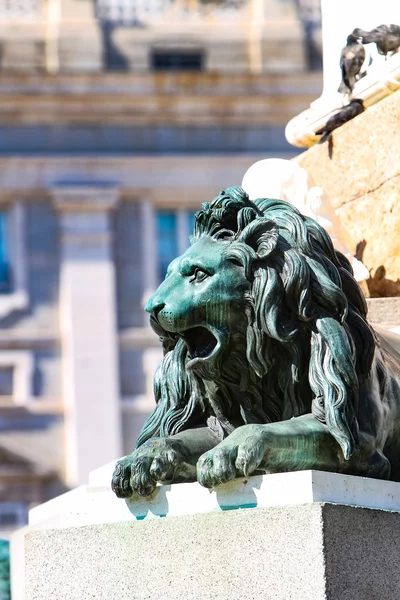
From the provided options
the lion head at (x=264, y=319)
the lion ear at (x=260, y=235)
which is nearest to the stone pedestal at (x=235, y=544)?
the lion head at (x=264, y=319)

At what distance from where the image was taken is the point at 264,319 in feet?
12.6

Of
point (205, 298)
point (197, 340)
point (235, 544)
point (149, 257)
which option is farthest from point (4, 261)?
point (235, 544)

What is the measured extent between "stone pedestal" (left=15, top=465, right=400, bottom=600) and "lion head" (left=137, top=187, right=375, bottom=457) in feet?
0.80

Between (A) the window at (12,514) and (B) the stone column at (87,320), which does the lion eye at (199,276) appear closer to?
(A) the window at (12,514)

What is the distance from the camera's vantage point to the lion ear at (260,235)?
389 cm

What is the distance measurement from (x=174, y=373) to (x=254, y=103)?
95.8 ft

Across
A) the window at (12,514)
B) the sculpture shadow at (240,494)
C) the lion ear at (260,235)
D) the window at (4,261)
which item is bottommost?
the sculpture shadow at (240,494)

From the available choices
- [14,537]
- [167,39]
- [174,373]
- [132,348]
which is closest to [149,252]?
[132,348]

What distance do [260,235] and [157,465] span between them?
51 centimetres

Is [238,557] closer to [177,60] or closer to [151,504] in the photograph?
[151,504]

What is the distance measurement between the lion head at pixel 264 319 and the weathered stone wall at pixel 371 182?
204 cm

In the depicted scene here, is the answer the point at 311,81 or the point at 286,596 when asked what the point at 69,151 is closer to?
the point at 311,81

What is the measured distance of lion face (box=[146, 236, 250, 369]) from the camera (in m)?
3.85

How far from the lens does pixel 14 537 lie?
7.48 metres
